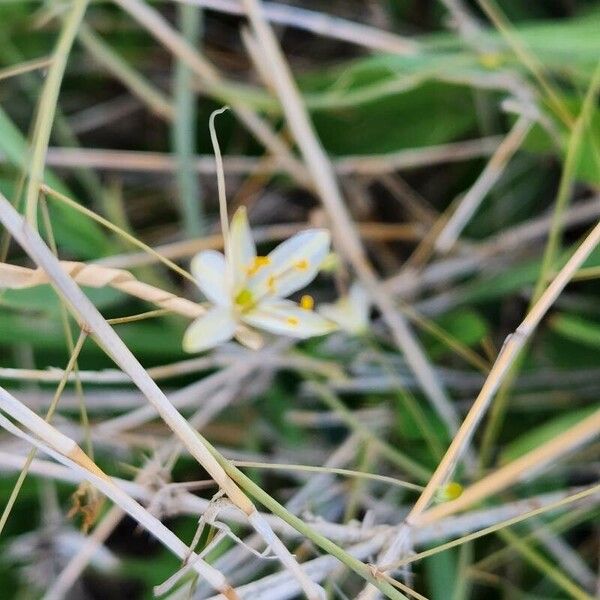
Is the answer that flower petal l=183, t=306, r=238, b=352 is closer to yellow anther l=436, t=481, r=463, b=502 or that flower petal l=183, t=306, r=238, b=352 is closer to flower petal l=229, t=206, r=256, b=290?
flower petal l=229, t=206, r=256, b=290

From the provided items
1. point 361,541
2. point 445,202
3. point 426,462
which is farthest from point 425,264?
point 361,541

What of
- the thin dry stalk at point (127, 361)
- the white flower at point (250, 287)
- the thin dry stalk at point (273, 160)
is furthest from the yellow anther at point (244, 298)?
the thin dry stalk at point (273, 160)

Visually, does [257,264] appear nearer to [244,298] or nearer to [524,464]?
[244,298]

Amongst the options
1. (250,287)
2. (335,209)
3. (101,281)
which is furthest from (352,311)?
(101,281)

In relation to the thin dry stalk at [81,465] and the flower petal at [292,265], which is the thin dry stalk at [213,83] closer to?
the flower petal at [292,265]

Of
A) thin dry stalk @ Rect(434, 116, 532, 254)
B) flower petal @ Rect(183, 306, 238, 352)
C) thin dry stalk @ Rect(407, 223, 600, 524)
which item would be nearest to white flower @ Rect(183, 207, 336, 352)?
flower petal @ Rect(183, 306, 238, 352)

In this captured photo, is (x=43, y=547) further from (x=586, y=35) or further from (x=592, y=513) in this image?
(x=586, y=35)

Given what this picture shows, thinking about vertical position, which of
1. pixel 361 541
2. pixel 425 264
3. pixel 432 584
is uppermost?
pixel 425 264
